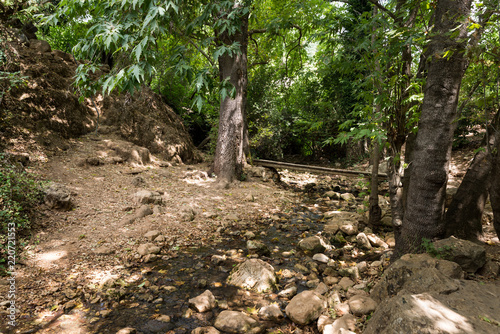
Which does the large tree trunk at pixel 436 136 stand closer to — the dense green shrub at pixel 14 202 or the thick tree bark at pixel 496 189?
the thick tree bark at pixel 496 189

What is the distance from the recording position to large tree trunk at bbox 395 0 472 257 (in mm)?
2663

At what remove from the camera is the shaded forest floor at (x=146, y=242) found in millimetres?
2697

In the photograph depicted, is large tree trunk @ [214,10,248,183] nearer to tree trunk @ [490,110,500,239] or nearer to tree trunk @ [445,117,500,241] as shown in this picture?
tree trunk @ [445,117,500,241]

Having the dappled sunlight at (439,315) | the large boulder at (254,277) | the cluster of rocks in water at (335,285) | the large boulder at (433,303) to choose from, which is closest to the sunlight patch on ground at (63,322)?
the cluster of rocks in water at (335,285)

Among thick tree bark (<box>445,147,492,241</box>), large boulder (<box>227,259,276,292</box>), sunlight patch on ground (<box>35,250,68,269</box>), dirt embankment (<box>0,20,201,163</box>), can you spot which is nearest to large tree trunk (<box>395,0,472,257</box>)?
thick tree bark (<box>445,147,492,241</box>)

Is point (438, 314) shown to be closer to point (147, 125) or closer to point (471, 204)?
point (471, 204)

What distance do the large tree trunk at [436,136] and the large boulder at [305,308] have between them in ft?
3.94

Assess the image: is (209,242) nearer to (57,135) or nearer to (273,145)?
(57,135)

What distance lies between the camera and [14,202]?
3369mm

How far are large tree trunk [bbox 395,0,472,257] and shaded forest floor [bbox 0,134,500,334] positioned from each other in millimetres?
713

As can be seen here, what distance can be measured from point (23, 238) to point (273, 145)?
8792 millimetres

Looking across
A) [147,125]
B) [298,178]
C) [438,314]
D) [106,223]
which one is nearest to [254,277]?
[438,314]

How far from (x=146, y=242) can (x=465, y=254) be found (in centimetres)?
→ 410

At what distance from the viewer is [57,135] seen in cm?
621
